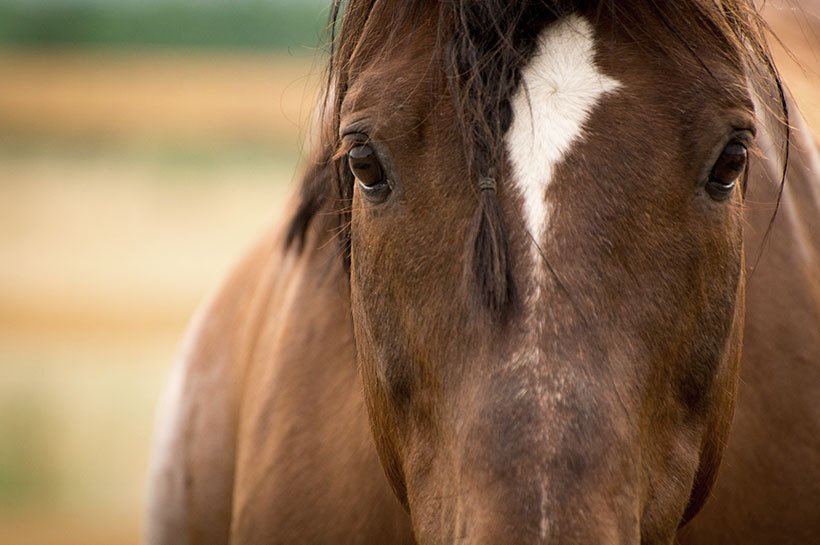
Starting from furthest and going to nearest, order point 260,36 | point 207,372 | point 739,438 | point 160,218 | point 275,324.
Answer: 1. point 260,36
2. point 160,218
3. point 207,372
4. point 275,324
5. point 739,438

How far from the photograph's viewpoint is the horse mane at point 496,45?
1.73 m

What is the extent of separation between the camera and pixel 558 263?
1.71 metres

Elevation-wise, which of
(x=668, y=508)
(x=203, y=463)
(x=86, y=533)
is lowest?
(x=86, y=533)

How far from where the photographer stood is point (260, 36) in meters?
22.7

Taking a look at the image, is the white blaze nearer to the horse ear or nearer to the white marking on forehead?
the white marking on forehead

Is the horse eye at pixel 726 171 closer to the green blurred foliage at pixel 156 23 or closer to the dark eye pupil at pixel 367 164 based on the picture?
the dark eye pupil at pixel 367 164

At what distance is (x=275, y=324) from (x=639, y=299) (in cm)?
139

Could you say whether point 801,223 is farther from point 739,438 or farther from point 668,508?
point 668,508

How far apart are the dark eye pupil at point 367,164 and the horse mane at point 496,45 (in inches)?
5.2

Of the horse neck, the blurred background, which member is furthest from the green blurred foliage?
the horse neck

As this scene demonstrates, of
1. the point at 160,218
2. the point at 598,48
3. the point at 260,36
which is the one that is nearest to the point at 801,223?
the point at 598,48

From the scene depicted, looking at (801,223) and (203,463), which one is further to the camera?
(203,463)

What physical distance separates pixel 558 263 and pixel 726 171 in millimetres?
393

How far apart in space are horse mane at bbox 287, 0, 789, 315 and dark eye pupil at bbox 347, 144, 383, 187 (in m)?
0.13
